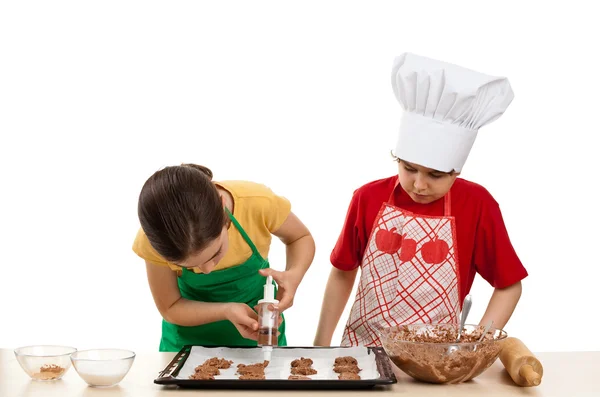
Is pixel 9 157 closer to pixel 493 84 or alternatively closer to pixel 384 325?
pixel 384 325

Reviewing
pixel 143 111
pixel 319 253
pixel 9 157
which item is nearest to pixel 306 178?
pixel 319 253

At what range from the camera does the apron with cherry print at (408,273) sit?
201cm

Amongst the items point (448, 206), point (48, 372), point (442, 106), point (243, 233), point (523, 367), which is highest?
point (442, 106)

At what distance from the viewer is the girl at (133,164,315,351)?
1.58m

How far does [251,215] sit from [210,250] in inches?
12.9

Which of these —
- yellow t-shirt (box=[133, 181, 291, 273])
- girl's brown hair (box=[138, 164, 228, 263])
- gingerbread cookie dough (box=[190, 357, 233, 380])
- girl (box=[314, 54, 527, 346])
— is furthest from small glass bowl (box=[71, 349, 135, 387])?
girl (box=[314, 54, 527, 346])

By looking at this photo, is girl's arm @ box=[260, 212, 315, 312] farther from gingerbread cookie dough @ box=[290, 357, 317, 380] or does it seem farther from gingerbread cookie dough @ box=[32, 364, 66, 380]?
gingerbread cookie dough @ box=[32, 364, 66, 380]

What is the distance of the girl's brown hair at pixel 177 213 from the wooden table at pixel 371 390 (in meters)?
0.29

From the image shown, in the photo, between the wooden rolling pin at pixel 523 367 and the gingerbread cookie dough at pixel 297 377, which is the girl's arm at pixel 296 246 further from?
the wooden rolling pin at pixel 523 367

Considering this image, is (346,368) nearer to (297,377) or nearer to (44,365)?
(297,377)

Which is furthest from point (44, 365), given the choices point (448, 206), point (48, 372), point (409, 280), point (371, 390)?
point (448, 206)

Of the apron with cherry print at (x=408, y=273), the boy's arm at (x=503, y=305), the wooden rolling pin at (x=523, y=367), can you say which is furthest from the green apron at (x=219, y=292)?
the wooden rolling pin at (x=523, y=367)

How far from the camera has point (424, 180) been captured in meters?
1.90

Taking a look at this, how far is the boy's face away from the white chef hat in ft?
0.08
